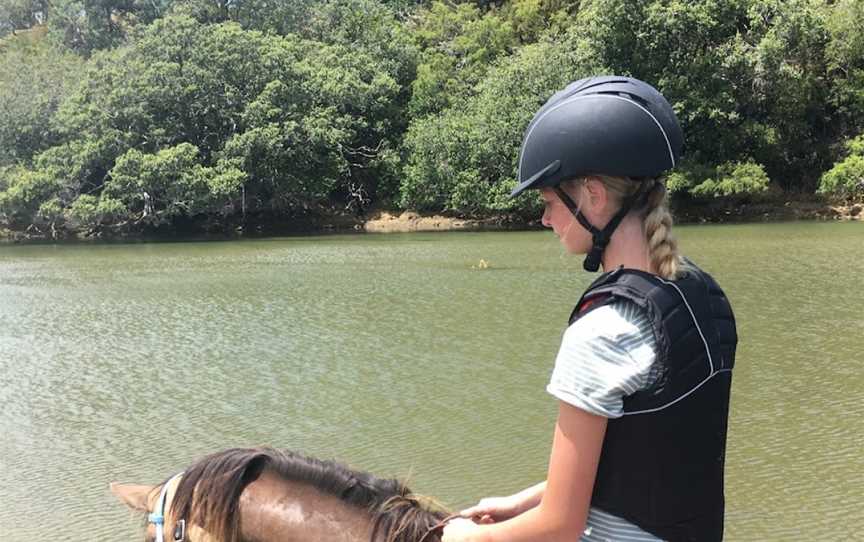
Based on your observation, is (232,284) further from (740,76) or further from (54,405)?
(740,76)

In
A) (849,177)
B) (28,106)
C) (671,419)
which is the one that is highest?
(849,177)

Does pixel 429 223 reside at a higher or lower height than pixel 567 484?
higher

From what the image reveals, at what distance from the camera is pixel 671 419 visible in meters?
1.02

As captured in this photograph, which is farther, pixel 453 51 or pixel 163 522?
pixel 453 51

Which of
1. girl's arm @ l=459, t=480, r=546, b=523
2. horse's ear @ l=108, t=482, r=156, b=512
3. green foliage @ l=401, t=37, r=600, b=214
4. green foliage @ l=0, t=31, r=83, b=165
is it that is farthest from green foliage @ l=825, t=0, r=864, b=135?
horse's ear @ l=108, t=482, r=156, b=512

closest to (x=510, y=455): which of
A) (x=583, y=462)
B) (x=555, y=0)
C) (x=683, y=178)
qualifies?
(x=583, y=462)

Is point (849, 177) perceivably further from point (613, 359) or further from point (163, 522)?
point (163, 522)

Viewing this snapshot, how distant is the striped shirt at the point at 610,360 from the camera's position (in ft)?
A: 3.28

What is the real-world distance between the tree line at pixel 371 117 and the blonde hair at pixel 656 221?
67.1 feet

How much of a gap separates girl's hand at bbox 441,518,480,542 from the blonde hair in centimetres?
47

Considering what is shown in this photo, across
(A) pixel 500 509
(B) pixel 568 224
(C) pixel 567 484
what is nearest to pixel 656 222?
(B) pixel 568 224

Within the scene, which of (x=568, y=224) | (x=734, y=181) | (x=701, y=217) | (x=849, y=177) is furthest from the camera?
(x=701, y=217)

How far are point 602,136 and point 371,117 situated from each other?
27.6 metres

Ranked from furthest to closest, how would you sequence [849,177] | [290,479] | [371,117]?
[371,117] < [849,177] < [290,479]
